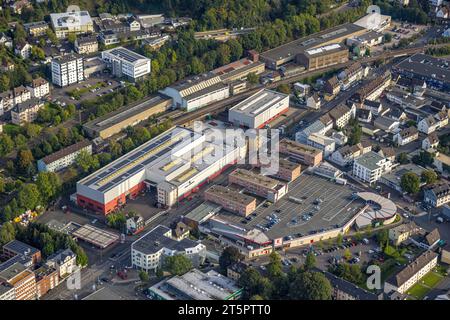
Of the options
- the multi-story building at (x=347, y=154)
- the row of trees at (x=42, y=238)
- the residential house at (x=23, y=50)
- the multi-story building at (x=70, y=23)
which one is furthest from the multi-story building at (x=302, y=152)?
the multi-story building at (x=70, y=23)

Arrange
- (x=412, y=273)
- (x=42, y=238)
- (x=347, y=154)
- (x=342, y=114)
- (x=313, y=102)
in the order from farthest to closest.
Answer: (x=313, y=102) → (x=342, y=114) → (x=347, y=154) → (x=42, y=238) → (x=412, y=273)

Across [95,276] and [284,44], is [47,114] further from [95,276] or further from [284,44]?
[284,44]

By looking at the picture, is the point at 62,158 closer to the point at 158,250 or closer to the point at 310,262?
the point at 158,250

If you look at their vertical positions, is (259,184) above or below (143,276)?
above

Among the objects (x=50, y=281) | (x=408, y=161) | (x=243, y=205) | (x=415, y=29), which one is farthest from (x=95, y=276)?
(x=415, y=29)

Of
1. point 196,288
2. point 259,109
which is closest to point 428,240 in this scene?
point 196,288

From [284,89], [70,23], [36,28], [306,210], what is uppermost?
[70,23]
